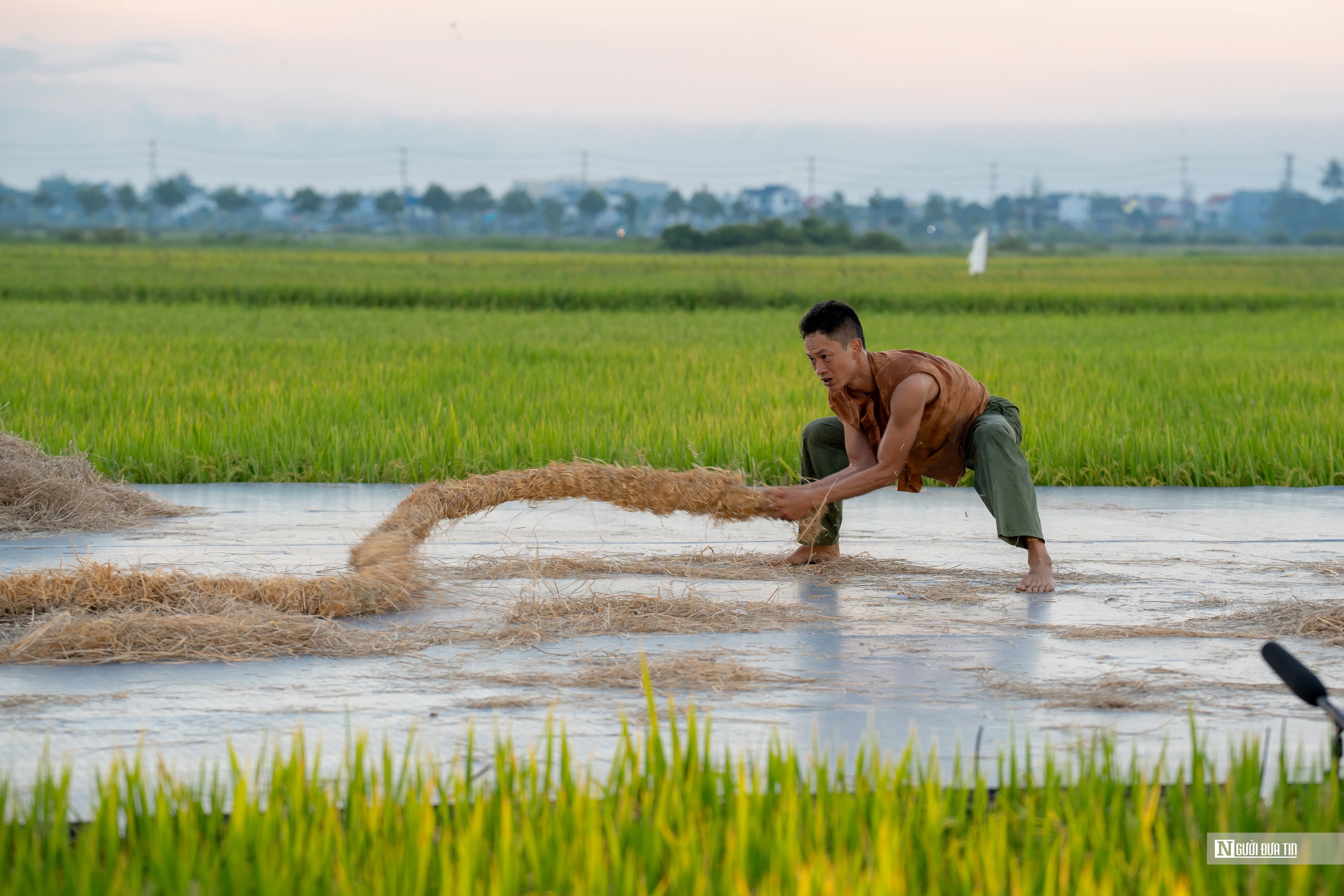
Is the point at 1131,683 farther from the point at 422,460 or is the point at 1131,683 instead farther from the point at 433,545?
the point at 422,460

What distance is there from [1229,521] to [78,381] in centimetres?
718

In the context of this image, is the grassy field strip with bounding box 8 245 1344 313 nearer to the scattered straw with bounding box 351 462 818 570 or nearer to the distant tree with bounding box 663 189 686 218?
the scattered straw with bounding box 351 462 818 570

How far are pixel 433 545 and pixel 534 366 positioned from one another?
5475 mm

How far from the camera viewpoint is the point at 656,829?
1.81m

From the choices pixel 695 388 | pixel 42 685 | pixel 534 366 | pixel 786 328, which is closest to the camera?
pixel 42 685

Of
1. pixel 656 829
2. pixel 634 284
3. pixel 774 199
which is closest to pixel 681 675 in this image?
pixel 656 829

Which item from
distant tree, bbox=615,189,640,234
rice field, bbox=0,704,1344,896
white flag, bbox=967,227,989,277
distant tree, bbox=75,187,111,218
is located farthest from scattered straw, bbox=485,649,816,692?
distant tree, bbox=75,187,111,218

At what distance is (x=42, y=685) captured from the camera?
274 cm

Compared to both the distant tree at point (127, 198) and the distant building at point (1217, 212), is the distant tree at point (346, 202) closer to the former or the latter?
the distant tree at point (127, 198)

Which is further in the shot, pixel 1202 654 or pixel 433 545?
pixel 433 545

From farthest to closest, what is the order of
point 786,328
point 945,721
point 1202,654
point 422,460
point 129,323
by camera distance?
1. point 786,328
2. point 129,323
3. point 422,460
4. point 1202,654
5. point 945,721

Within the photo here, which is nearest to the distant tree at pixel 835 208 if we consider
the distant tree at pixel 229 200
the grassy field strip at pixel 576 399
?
the distant tree at pixel 229 200

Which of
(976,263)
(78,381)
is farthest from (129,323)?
(976,263)

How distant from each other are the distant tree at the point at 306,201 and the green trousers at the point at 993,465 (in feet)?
372
